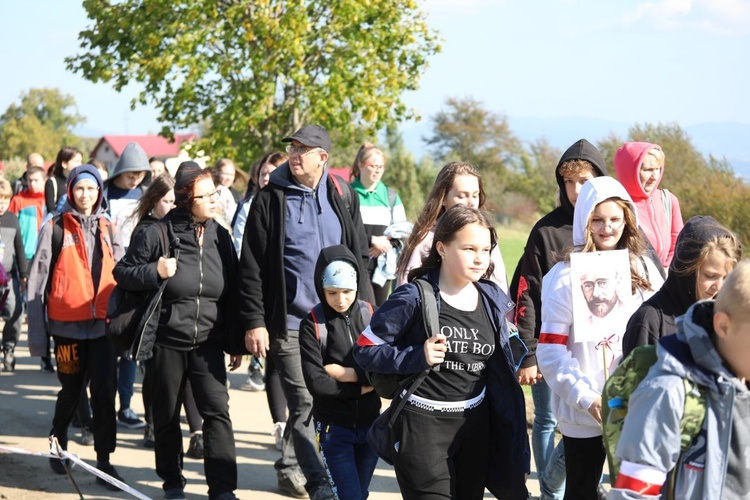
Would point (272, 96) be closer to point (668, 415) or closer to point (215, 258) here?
point (215, 258)

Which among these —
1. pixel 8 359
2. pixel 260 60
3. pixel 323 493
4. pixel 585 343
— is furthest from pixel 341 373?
pixel 260 60

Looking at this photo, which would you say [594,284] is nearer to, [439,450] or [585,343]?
[585,343]

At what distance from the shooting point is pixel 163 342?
6.31 meters

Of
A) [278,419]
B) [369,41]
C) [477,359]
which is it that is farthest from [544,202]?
[477,359]

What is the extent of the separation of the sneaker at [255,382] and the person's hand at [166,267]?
3836 millimetres

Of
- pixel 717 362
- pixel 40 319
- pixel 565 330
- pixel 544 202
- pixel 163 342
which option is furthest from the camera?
pixel 544 202


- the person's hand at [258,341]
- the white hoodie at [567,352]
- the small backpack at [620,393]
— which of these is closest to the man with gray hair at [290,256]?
the person's hand at [258,341]

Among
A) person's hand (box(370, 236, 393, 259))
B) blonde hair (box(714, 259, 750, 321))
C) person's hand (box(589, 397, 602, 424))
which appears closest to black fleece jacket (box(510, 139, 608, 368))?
person's hand (box(589, 397, 602, 424))

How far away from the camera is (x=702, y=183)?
24.5 m

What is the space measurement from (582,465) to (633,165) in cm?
241

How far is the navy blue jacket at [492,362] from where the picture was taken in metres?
4.35

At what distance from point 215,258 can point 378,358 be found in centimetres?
242

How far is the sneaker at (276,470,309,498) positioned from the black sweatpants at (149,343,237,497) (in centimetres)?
46

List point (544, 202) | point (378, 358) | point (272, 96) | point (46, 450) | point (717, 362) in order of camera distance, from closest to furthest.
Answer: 1. point (717, 362)
2. point (378, 358)
3. point (46, 450)
4. point (272, 96)
5. point (544, 202)
